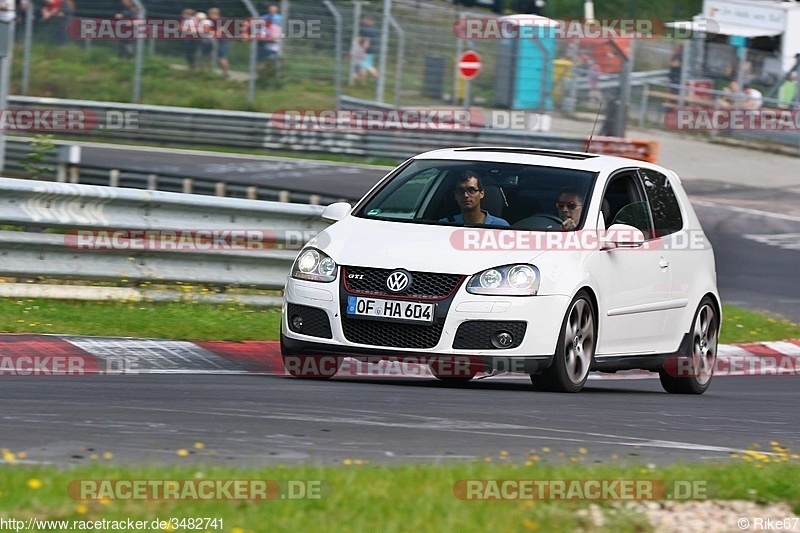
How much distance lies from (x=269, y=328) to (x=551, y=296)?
10.5 ft

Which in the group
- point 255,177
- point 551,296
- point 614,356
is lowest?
point 255,177

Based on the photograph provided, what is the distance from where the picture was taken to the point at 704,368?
10.7 metres

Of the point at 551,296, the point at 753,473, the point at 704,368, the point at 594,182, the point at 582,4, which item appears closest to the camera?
the point at 753,473

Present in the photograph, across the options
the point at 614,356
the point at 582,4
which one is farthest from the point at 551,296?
the point at 582,4

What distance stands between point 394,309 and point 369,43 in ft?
70.8

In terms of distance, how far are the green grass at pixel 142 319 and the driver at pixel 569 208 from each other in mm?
2641

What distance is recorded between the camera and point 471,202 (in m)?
9.44

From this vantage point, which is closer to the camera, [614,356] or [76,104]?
[614,356]

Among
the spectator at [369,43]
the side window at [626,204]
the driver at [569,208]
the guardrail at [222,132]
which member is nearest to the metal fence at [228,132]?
the guardrail at [222,132]

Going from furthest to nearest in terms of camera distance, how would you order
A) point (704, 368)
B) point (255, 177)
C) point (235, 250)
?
point (255, 177), point (235, 250), point (704, 368)

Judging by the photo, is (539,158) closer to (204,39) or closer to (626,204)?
(626,204)

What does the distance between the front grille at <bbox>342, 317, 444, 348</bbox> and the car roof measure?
66.3 inches

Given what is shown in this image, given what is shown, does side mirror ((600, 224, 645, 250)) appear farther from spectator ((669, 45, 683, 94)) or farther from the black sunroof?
spectator ((669, 45, 683, 94))

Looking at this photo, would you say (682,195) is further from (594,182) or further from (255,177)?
(255,177)
